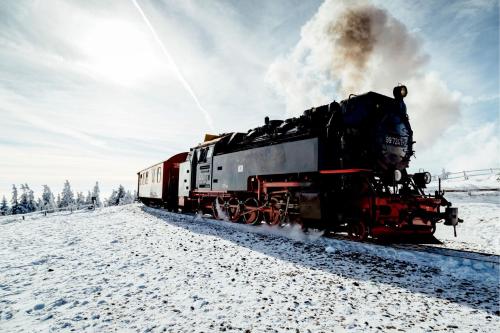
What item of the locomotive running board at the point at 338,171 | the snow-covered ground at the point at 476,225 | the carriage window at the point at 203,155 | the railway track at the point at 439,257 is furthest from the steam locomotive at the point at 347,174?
the carriage window at the point at 203,155

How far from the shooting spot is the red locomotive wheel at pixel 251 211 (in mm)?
10046

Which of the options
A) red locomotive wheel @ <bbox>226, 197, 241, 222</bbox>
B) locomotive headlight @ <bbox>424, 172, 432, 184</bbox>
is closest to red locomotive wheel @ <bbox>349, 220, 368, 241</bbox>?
locomotive headlight @ <bbox>424, 172, 432, 184</bbox>

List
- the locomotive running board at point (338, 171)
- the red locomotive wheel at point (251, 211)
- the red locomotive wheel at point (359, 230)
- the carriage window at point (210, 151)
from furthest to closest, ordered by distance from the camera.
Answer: the carriage window at point (210, 151) → the red locomotive wheel at point (251, 211) → the red locomotive wheel at point (359, 230) → the locomotive running board at point (338, 171)

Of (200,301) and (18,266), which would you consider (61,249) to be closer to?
(18,266)

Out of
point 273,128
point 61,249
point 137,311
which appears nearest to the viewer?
point 137,311

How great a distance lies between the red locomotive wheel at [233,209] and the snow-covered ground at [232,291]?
482 centimetres

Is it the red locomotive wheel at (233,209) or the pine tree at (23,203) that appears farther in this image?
the pine tree at (23,203)

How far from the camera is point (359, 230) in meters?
7.21

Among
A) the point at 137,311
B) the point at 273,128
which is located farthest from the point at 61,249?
the point at 273,128

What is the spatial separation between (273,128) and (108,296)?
7.51 meters

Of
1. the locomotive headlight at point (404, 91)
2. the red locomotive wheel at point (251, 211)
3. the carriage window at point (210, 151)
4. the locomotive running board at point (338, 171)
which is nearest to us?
the locomotive running board at point (338, 171)

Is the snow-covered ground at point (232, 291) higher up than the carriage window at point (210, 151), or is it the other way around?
the carriage window at point (210, 151)

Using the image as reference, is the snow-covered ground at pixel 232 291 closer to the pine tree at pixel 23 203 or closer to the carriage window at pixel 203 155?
the carriage window at pixel 203 155

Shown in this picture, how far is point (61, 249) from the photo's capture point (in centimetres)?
596
